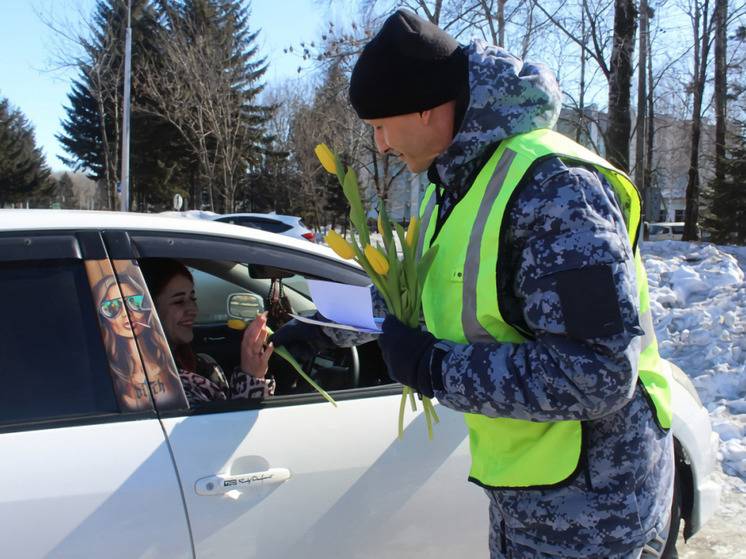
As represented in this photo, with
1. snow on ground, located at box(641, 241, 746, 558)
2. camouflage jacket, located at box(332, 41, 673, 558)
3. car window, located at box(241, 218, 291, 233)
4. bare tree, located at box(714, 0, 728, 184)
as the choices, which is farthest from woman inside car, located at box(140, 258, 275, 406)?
bare tree, located at box(714, 0, 728, 184)

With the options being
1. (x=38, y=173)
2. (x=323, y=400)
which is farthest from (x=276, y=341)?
(x=38, y=173)

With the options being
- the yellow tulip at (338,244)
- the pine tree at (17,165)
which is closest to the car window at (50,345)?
the yellow tulip at (338,244)

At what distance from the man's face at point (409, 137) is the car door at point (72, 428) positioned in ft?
3.12

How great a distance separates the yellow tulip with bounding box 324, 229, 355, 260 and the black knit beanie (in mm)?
287

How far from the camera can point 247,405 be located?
1938 mm

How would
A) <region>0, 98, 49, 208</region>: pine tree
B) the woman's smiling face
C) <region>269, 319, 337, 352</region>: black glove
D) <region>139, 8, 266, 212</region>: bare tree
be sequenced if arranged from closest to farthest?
1. <region>269, 319, 337, 352</region>: black glove
2. the woman's smiling face
3. <region>139, 8, 266, 212</region>: bare tree
4. <region>0, 98, 49, 208</region>: pine tree

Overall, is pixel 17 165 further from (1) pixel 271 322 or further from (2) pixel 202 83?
(1) pixel 271 322

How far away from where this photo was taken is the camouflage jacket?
3.65 feet

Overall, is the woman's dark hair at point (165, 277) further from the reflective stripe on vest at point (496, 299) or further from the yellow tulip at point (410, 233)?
the reflective stripe on vest at point (496, 299)

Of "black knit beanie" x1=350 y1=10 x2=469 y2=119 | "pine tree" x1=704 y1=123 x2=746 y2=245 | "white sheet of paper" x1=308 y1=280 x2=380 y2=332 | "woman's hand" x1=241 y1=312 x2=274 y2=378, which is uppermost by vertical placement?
"pine tree" x1=704 y1=123 x2=746 y2=245

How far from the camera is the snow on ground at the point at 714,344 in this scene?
3211 millimetres

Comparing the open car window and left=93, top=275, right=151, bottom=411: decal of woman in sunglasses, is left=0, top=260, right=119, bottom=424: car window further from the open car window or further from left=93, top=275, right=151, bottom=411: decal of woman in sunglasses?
the open car window

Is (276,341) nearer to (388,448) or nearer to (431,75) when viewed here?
(388,448)

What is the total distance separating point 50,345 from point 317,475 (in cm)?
84
